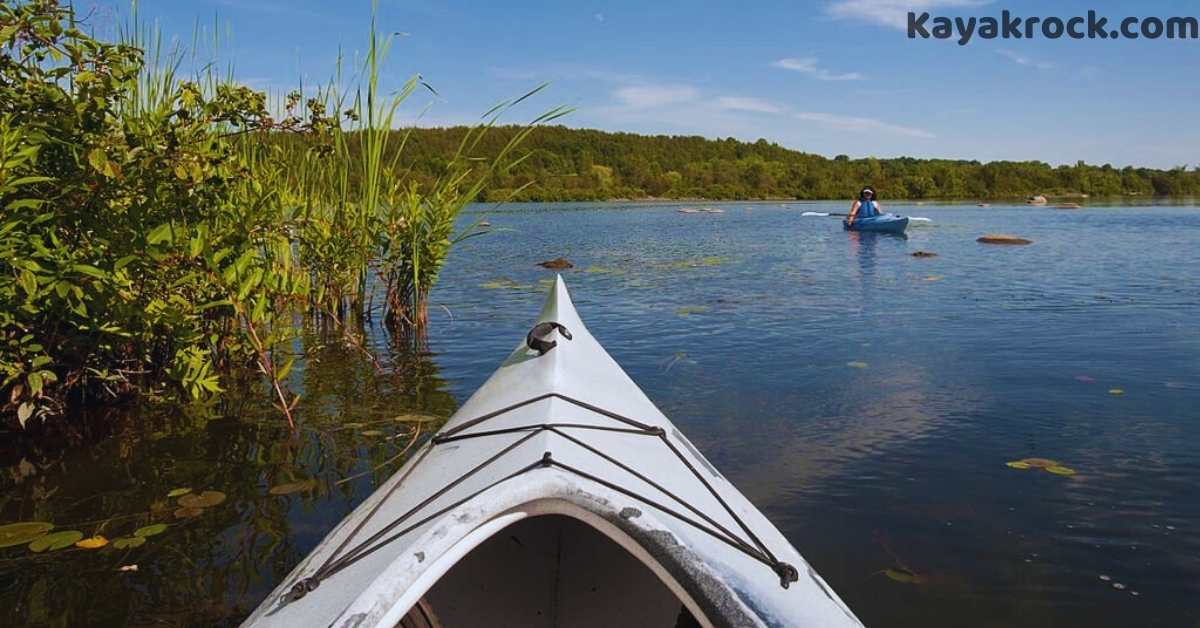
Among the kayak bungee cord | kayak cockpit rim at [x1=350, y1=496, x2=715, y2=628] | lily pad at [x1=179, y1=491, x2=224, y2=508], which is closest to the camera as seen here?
kayak cockpit rim at [x1=350, y1=496, x2=715, y2=628]

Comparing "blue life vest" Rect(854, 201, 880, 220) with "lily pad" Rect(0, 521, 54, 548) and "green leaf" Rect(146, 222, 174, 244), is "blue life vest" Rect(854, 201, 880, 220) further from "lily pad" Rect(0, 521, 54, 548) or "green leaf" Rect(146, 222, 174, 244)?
"lily pad" Rect(0, 521, 54, 548)

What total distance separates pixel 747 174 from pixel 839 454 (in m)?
84.3

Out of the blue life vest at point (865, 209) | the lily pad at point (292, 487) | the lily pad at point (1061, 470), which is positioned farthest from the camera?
the blue life vest at point (865, 209)

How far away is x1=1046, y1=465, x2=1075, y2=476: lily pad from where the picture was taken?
4.82 metres

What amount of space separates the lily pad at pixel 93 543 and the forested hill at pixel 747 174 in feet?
170

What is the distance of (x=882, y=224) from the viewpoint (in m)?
22.8

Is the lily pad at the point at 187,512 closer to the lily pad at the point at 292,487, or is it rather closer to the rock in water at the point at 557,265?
the lily pad at the point at 292,487

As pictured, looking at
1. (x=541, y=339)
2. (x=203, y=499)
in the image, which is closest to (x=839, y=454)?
(x=541, y=339)

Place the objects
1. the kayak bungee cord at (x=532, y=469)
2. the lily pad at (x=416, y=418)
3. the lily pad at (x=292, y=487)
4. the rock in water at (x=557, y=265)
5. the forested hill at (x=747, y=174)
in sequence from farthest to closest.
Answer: the forested hill at (x=747, y=174) → the rock in water at (x=557, y=265) → the lily pad at (x=416, y=418) → the lily pad at (x=292, y=487) → the kayak bungee cord at (x=532, y=469)

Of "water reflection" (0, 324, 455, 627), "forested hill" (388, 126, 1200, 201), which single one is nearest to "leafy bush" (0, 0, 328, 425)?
"water reflection" (0, 324, 455, 627)

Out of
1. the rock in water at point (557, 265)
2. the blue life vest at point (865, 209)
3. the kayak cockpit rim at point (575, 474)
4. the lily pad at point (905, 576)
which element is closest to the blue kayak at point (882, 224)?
the blue life vest at point (865, 209)

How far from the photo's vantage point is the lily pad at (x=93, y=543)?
3.73 metres

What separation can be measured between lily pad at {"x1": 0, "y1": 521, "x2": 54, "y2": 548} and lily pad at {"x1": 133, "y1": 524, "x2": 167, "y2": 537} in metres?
0.43

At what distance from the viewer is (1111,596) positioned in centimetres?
341
